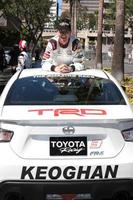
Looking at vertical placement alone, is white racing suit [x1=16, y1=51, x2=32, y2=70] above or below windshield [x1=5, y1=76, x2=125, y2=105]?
below

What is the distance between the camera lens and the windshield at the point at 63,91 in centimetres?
598

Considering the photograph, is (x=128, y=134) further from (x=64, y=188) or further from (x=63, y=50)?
(x=63, y=50)

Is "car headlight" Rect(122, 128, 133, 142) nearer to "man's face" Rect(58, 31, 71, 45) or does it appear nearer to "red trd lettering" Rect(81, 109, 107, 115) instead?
"red trd lettering" Rect(81, 109, 107, 115)

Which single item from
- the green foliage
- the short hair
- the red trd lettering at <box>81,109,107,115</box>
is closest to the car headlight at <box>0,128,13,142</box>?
the red trd lettering at <box>81,109,107,115</box>

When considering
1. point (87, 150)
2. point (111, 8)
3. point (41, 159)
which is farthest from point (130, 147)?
point (111, 8)

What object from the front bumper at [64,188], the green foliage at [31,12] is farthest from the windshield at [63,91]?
the green foliage at [31,12]

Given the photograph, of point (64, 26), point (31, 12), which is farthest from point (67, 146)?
point (31, 12)

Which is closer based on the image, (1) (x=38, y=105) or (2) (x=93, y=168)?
(2) (x=93, y=168)

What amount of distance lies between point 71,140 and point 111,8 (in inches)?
3082

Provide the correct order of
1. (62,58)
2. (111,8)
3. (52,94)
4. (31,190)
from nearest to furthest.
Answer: (31,190)
(52,94)
(62,58)
(111,8)

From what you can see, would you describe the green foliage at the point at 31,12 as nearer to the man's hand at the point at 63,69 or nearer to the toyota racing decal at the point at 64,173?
the man's hand at the point at 63,69

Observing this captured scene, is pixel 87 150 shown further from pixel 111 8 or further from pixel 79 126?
pixel 111 8

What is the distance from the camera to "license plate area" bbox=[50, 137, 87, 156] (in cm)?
538

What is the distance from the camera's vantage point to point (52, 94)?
6203 millimetres
